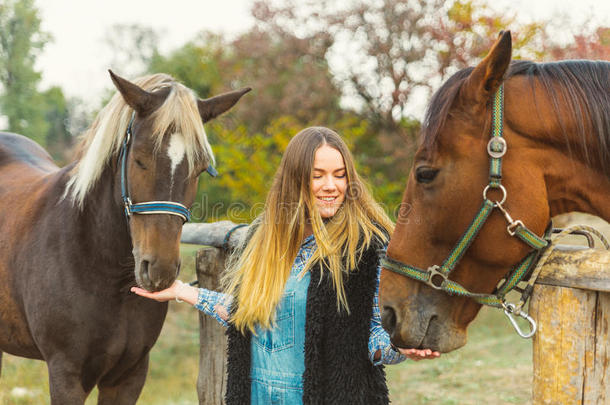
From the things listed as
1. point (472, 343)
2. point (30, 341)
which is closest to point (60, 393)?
point (30, 341)

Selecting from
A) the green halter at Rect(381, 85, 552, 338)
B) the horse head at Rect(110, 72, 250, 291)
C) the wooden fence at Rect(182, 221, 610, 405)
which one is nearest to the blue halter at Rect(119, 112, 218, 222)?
the horse head at Rect(110, 72, 250, 291)

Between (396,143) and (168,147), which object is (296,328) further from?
(396,143)

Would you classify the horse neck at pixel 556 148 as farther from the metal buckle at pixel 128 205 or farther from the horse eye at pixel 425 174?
the metal buckle at pixel 128 205

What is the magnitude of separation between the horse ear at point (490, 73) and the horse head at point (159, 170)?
122cm

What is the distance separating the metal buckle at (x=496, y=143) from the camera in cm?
151

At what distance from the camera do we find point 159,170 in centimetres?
221

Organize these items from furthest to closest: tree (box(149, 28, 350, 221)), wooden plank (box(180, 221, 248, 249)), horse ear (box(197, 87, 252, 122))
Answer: tree (box(149, 28, 350, 221)) < wooden plank (box(180, 221, 248, 249)) < horse ear (box(197, 87, 252, 122))

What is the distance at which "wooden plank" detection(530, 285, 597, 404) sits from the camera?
1.42 m

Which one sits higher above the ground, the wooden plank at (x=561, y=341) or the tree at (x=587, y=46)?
the tree at (x=587, y=46)

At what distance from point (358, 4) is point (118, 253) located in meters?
7.90

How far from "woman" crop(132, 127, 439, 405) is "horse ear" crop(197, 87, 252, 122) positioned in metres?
0.68

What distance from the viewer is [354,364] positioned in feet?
6.01

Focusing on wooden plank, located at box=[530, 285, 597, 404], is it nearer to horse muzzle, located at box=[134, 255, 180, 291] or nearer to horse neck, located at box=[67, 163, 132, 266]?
horse muzzle, located at box=[134, 255, 180, 291]

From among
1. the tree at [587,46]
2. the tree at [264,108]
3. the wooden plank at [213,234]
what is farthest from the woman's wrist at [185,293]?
the tree at [264,108]
